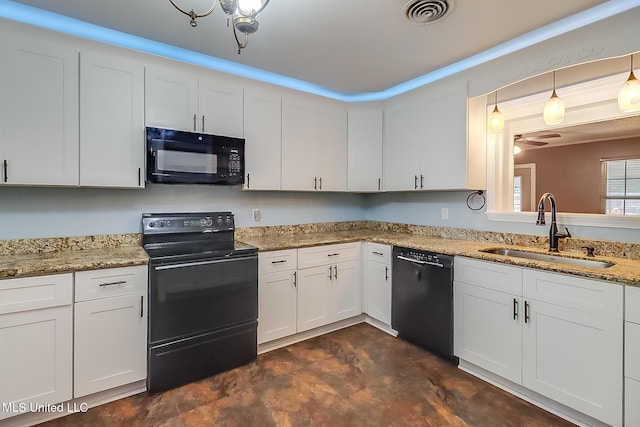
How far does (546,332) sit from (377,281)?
1.39m

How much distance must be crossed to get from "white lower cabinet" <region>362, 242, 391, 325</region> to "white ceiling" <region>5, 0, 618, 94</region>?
1.63 meters

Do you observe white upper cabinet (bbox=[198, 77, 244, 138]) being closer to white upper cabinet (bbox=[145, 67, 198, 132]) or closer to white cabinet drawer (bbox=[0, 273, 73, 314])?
white upper cabinet (bbox=[145, 67, 198, 132])

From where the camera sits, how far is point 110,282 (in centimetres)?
193

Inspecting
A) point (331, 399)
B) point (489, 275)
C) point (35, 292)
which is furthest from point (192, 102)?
point (489, 275)

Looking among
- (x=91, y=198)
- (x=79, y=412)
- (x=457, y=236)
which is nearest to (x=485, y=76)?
(x=457, y=236)

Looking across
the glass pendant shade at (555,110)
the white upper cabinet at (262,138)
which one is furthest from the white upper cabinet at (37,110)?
the glass pendant shade at (555,110)

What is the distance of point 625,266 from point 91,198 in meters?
3.52

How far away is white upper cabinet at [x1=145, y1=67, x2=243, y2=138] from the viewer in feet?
7.67

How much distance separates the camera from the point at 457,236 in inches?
119

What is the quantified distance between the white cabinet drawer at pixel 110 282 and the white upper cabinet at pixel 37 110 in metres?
0.66

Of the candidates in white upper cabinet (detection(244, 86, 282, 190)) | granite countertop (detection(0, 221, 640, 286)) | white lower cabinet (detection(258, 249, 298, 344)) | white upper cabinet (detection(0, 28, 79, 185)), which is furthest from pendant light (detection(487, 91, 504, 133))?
white upper cabinet (detection(0, 28, 79, 185))

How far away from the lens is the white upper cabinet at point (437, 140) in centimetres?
266

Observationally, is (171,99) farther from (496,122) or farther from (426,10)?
(496,122)

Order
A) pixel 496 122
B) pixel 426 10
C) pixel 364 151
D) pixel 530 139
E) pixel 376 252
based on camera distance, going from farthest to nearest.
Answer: pixel 364 151 → pixel 376 252 → pixel 530 139 → pixel 496 122 → pixel 426 10
